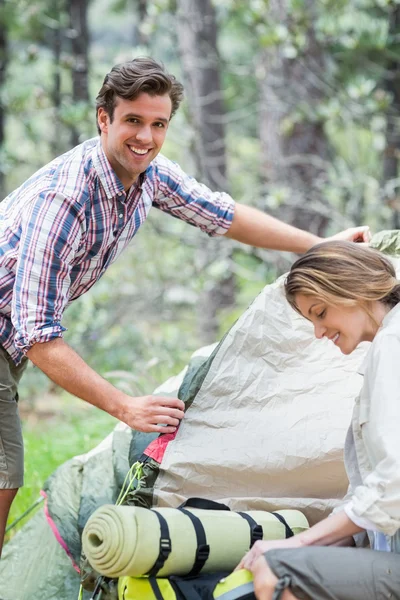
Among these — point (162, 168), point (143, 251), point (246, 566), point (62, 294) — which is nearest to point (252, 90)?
point (143, 251)

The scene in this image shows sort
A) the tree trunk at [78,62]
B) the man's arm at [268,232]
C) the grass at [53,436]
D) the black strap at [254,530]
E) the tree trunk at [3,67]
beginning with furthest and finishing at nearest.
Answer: the tree trunk at [3,67] → the tree trunk at [78,62] → the grass at [53,436] → the man's arm at [268,232] → the black strap at [254,530]

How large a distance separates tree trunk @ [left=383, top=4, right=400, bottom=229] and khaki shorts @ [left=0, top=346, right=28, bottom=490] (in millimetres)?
3370

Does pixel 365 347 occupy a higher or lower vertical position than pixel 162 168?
lower

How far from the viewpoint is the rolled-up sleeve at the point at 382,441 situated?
74.5 inches

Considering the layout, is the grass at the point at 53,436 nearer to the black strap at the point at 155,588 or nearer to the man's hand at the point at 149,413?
the man's hand at the point at 149,413

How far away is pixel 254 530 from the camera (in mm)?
2330

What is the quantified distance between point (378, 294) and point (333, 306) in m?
0.12

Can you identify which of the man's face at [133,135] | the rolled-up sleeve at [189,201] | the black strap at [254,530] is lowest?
the black strap at [254,530]

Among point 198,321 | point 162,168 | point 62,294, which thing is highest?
point 162,168

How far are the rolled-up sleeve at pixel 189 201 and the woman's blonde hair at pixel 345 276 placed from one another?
3.42 ft

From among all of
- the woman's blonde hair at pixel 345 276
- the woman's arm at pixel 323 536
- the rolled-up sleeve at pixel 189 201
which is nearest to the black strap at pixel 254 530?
the woman's arm at pixel 323 536

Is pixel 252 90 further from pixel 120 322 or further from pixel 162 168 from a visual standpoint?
pixel 162 168

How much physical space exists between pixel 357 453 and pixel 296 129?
4762mm

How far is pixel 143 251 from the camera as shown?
279 inches
